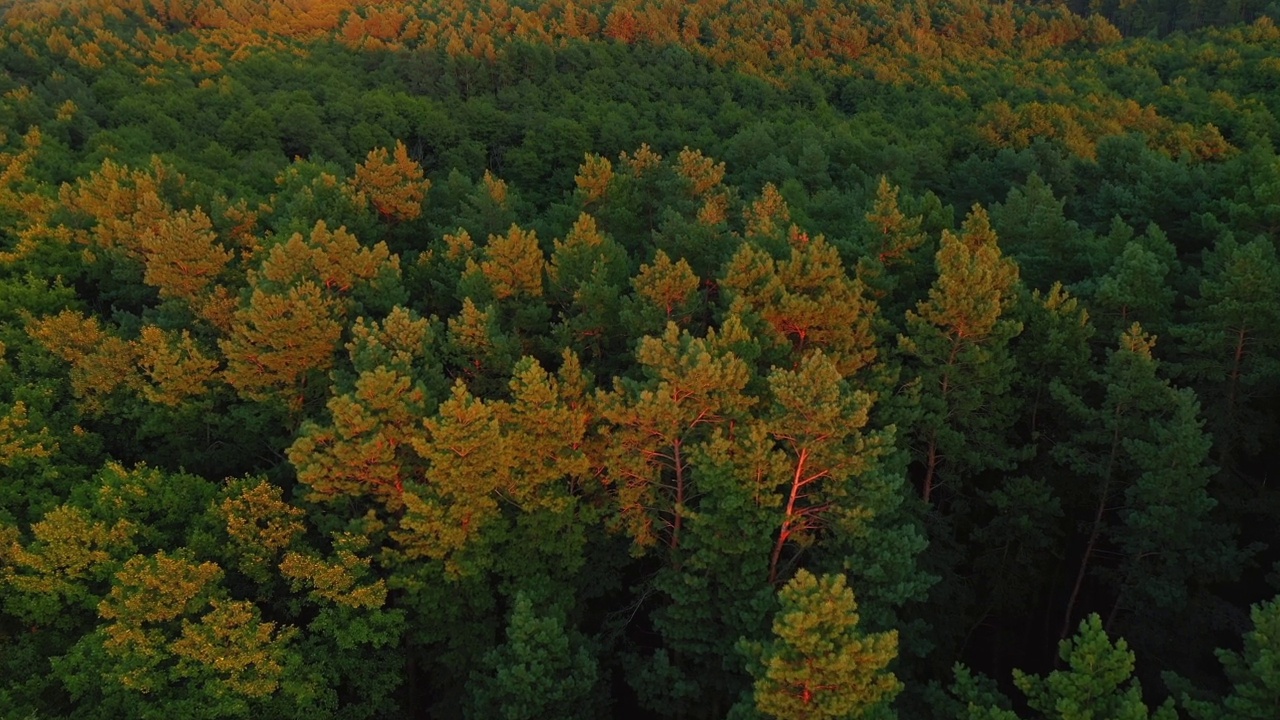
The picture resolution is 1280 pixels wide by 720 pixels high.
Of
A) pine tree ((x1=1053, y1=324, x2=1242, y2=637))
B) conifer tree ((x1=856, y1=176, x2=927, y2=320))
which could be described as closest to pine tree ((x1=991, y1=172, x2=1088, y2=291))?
conifer tree ((x1=856, y1=176, x2=927, y2=320))

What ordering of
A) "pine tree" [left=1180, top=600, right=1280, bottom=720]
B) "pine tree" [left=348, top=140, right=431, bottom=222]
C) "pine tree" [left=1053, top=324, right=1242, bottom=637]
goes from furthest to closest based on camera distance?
"pine tree" [left=348, top=140, right=431, bottom=222], "pine tree" [left=1053, top=324, right=1242, bottom=637], "pine tree" [left=1180, top=600, right=1280, bottom=720]

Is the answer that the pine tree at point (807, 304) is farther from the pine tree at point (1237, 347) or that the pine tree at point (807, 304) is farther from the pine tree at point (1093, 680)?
the pine tree at point (1093, 680)

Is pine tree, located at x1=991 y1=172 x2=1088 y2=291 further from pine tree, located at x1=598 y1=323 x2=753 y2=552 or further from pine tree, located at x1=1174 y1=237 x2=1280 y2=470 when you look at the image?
pine tree, located at x1=598 y1=323 x2=753 y2=552

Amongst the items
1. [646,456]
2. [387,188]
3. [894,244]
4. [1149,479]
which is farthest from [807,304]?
[387,188]

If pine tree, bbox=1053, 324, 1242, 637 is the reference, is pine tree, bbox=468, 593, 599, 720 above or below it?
below

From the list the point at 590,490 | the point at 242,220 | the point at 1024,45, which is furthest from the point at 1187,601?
the point at 1024,45

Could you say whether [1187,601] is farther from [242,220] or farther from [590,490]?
[242,220]

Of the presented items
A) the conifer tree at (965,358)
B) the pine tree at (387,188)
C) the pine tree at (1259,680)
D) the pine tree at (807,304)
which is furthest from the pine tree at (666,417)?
the pine tree at (387,188)

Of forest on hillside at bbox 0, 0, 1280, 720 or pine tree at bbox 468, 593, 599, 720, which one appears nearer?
pine tree at bbox 468, 593, 599, 720
